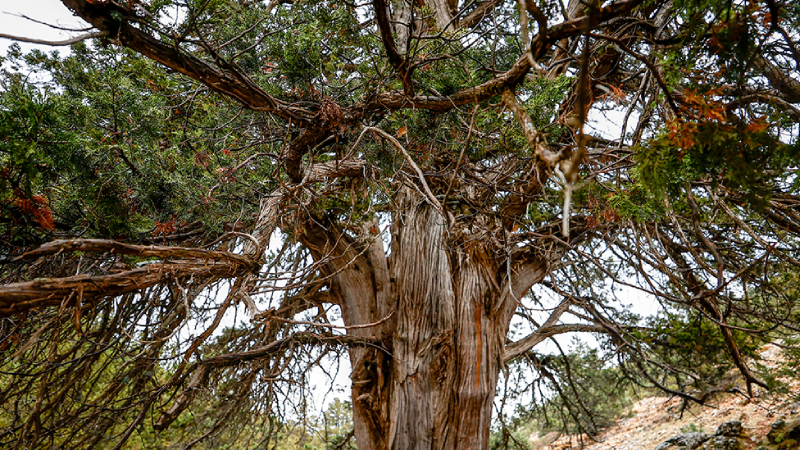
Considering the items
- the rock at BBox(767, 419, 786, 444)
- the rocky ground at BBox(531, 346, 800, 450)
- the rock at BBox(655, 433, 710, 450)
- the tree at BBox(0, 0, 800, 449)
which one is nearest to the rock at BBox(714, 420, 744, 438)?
the rocky ground at BBox(531, 346, 800, 450)

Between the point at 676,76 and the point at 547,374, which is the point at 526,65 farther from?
the point at 547,374

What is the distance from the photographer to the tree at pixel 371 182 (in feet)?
5.92

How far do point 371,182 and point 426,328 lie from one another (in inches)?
55.2

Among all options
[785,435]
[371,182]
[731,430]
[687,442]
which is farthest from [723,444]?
[371,182]

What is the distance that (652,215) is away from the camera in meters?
2.38

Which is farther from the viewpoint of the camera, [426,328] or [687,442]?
[687,442]

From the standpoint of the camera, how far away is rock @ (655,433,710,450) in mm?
5727

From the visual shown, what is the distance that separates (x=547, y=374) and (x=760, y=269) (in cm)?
254

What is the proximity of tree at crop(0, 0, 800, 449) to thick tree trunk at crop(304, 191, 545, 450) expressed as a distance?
0.02 m

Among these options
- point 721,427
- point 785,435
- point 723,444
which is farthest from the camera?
point 721,427

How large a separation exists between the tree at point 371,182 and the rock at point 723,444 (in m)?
1.62

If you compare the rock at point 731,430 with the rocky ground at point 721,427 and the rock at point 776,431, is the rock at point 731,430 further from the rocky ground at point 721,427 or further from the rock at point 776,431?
the rock at point 776,431

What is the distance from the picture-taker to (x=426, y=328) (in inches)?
150

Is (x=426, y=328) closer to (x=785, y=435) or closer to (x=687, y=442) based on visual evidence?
(x=785, y=435)
